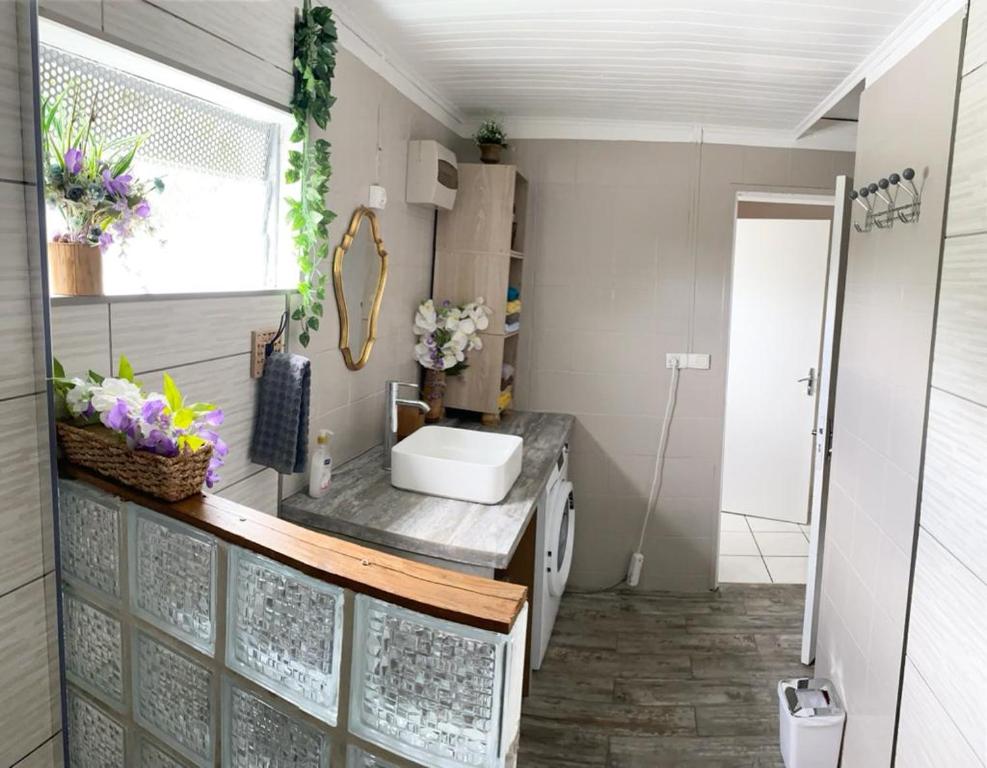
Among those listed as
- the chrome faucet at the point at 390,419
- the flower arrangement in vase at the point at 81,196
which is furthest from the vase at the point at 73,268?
the chrome faucet at the point at 390,419

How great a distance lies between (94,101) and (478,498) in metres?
1.41

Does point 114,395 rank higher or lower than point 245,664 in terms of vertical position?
higher

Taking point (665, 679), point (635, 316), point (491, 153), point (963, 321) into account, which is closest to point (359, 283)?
point (491, 153)

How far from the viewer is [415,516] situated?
2.08m

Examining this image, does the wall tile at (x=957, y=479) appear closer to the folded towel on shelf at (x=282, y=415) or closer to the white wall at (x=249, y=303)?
the folded towel on shelf at (x=282, y=415)

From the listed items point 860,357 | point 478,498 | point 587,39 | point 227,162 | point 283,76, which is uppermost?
point 587,39

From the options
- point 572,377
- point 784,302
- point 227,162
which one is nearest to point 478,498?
point 227,162

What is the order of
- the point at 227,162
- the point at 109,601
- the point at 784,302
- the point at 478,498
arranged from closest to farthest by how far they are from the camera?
the point at 109,601 → the point at 227,162 → the point at 478,498 → the point at 784,302

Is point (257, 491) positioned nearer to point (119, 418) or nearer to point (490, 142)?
point (119, 418)

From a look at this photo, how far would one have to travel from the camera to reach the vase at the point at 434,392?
3133 mm

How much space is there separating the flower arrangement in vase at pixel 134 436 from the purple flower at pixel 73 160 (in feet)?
1.09

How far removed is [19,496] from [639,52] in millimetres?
2213

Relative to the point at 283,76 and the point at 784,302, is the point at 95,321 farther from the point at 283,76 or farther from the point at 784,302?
the point at 784,302

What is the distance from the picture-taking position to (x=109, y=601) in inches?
43.2
